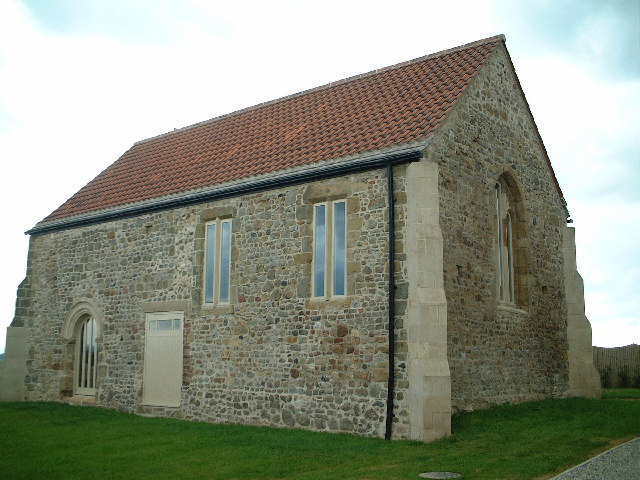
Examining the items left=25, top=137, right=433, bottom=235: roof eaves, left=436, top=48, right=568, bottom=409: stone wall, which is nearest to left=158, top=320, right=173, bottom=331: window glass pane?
left=25, top=137, right=433, bottom=235: roof eaves

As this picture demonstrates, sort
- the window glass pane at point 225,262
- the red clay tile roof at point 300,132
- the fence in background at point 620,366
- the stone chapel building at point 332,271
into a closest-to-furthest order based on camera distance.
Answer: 1. the stone chapel building at point 332,271
2. the red clay tile roof at point 300,132
3. the window glass pane at point 225,262
4. the fence in background at point 620,366

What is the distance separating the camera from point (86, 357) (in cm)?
2041

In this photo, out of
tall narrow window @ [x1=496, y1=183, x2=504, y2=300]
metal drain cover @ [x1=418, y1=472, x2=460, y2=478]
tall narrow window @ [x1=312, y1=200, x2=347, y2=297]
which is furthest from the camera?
tall narrow window @ [x1=496, y1=183, x2=504, y2=300]

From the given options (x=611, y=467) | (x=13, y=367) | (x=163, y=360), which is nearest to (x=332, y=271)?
(x=163, y=360)

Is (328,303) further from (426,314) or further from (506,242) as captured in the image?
(506,242)

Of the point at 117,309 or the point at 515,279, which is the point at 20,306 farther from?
the point at 515,279

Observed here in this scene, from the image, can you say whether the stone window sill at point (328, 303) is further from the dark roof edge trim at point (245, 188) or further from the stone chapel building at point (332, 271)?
the dark roof edge trim at point (245, 188)

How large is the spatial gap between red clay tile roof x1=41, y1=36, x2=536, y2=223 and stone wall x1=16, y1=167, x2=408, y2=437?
31.7 inches

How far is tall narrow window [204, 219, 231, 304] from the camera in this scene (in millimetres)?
17000

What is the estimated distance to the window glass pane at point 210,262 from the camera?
17250 millimetres

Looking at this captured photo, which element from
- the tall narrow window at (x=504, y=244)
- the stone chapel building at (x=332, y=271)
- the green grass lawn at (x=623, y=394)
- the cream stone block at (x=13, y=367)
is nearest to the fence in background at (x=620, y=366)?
the green grass lawn at (x=623, y=394)

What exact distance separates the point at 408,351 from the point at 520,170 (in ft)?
22.8

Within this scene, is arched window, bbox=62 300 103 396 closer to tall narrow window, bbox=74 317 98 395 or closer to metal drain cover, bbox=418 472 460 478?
tall narrow window, bbox=74 317 98 395

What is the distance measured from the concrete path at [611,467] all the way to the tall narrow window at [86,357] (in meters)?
14.1
